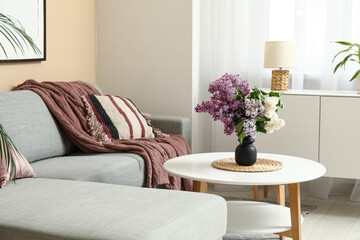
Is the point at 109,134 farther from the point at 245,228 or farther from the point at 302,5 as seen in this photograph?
the point at 302,5

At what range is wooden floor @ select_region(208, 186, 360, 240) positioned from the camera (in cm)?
318

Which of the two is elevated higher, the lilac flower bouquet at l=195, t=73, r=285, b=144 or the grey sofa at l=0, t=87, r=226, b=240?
the lilac flower bouquet at l=195, t=73, r=285, b=144

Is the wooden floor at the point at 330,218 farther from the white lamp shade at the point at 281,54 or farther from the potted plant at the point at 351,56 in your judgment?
the white lamp shade at the point at 281,54

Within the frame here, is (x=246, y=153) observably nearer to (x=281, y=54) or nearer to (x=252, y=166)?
(x=252, y=166)

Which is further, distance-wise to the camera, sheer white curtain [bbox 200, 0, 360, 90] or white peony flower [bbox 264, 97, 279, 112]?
sheer white curtain [bbox 200, 0, 360, 90]

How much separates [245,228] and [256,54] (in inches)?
71.6

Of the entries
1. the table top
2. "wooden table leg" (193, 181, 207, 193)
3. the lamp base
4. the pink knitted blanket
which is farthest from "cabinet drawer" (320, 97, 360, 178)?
"wooden table leg" (193, 181, 207, 193)

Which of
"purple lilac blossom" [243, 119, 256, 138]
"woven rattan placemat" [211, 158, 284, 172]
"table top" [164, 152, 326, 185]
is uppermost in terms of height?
"purple lilac blossom" [243, 119, 256, 138]

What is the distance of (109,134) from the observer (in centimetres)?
339

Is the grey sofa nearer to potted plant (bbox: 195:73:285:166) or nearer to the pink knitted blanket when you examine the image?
the pink knitted blanket

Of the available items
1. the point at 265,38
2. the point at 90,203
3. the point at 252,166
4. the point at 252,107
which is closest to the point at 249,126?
the point at 252,107

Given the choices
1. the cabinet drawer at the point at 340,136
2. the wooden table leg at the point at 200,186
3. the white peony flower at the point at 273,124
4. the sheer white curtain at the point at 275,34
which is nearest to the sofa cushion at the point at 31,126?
the wooden table leg at the point at 200,186

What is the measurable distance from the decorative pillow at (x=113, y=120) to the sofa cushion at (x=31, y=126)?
200 millimetres

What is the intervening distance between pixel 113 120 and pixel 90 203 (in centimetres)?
140
